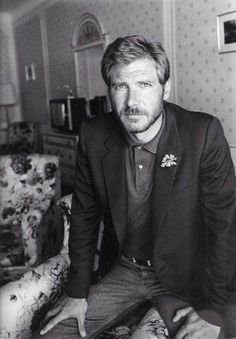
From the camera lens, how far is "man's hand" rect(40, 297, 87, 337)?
2.98ft

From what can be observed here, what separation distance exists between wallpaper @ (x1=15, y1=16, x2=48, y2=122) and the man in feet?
11.2

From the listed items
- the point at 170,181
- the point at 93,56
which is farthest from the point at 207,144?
the point at 93,56

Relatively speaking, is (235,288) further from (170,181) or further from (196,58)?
(196,58)

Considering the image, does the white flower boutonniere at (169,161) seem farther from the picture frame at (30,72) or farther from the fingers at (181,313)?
the picture frame at (30,72)

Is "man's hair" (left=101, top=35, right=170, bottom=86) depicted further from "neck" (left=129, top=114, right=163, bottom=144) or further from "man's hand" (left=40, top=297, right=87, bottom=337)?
"man's hand" (left=40, top=297, right=87, bottom=337)

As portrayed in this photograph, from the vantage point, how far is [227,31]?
5.08ft

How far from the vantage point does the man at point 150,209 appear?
0.87 meters

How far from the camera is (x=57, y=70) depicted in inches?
152

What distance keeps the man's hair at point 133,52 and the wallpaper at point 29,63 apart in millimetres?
3464

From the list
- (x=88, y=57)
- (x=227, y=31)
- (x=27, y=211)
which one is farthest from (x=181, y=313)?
(x=88, y=57)

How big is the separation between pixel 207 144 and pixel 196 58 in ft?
3.49

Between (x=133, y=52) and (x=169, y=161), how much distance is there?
27cm

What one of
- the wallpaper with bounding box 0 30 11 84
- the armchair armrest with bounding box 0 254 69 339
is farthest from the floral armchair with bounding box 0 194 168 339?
the wallpaper with bounding box 0 30 11 84

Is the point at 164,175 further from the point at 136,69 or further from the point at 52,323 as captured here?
the point at 52,323
